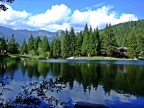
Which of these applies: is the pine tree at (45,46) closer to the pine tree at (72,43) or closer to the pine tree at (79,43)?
the pine tree at (72,43)

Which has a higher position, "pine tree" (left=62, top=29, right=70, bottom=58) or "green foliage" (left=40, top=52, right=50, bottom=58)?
"pine tree" (left=62, top=29, right=70, bottom=58)

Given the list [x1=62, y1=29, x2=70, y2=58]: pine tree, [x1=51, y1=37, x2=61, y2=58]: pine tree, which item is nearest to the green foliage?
[x1=51, y1=37, x2=61, y2=58]: pine tree

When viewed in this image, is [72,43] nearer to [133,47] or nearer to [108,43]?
[108,43]

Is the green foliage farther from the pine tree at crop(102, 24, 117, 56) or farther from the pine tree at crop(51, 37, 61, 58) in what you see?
the pine tree at crop(102, 24, 117, 56)

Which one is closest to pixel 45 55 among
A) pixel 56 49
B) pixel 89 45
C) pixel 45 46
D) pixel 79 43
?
pixel 45 46

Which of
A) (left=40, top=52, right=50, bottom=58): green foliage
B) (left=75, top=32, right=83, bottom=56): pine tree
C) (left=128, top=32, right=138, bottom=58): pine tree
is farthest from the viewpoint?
(left=40, top=52, right=50, bottom=58): green foliage

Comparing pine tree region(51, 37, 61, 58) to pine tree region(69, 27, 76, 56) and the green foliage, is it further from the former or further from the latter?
pine tree region(69, 27, 76, 56)

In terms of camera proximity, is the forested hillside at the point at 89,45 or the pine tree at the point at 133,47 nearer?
the pine tree at the point at 133,47

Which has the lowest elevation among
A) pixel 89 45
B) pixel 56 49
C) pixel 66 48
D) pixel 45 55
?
pixel 45 55

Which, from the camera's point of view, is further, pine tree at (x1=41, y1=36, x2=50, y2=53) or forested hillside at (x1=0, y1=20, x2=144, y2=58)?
pine tree at (x1=41, y1=36, x2=50, y2=53)

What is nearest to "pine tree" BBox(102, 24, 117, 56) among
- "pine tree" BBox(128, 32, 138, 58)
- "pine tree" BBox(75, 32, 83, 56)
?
"pine tree" BBox(128, 32, 138, 58)

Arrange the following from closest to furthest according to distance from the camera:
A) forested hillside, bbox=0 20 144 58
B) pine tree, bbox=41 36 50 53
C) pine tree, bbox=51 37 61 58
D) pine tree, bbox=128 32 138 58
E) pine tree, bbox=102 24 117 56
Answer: pine tree, bbox=128 32 138 58
forested hillside, bbox=0 20 144 58
pine tree, bbox=102 24 117 56
pine tree, bbox=41 36 50 53
pine tree, bbox=51 37 61 58

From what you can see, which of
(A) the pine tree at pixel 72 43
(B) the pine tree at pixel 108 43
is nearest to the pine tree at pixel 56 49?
(A) the pine tree at pixel 72 43

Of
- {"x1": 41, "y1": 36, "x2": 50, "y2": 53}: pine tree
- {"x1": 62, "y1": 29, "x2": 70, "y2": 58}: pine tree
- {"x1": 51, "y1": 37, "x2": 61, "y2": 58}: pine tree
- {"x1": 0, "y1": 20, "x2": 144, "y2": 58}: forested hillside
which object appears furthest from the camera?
{"x1": 51, "y1": 37, "x2": 61, "y2": 58}: pine tree
